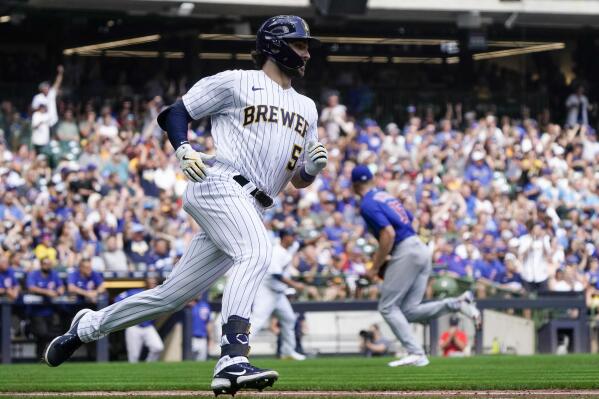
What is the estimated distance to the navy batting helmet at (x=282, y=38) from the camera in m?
8.11

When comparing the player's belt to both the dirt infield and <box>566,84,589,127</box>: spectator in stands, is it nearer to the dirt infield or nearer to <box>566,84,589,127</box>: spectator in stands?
the dirt infield

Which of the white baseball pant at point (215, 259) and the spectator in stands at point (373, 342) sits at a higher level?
the white baseball pant at point (215, 259)

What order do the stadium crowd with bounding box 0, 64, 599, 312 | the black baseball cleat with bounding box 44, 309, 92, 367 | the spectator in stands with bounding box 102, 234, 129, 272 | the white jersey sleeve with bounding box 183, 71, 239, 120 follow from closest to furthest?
the white jersey sleeve with bounding box 183, 71, 239, 120 → the black baseball cleat with bounding box 44, 309, 92, 367 → the spectator in stands with bounding box 102, 234, 129, 272 → the stadium crowd with bounding box 0, 64, 599, 312

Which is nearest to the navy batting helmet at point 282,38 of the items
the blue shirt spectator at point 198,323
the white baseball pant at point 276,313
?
the white baseball pant at point 276,313

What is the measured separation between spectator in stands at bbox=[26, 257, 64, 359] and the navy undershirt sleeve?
1014cm

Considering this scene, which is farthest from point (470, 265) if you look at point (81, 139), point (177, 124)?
point (177, 124)

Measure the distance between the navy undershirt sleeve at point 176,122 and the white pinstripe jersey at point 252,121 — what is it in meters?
0.05

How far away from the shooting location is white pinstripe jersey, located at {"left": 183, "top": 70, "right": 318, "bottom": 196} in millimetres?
7902

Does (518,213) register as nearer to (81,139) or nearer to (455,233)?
(455,233)

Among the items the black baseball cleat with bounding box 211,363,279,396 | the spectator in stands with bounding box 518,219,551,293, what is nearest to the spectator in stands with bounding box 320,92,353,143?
the spectator in stands with bounding box 518,219,551,293

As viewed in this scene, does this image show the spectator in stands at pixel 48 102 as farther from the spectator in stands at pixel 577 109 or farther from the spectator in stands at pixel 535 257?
the spectator in stands at pixel 577 109

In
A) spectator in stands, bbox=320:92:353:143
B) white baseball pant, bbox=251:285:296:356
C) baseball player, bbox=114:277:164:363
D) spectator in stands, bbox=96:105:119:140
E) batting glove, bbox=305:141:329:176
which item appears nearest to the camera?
batting glove, bbox=305:141:329:176

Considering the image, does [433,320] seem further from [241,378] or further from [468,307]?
[241,378]

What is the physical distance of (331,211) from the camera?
2269 cm
